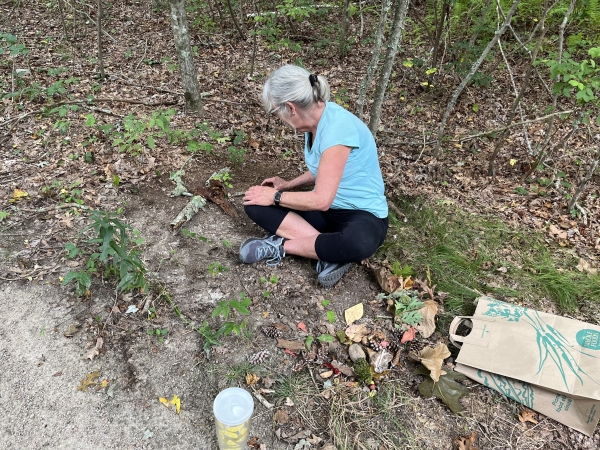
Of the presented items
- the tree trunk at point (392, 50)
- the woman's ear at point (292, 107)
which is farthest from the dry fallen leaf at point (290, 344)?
the tree trunk at point (392, 50)

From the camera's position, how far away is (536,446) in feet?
6.97

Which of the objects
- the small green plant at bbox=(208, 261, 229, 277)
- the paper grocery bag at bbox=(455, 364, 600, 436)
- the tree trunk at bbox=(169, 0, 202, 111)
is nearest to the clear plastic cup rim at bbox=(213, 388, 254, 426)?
the small green plant at bbox=(208, 261, 229, 277)

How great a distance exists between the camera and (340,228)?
3037mm

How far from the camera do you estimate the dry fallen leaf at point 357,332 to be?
8.35ft

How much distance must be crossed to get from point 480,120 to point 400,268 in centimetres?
300

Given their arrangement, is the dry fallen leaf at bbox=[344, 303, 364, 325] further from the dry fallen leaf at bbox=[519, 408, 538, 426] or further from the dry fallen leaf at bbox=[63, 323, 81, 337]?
the dry fallen leaf at bbox=[63, 323, 81, 337]

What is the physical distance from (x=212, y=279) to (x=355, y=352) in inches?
45.3

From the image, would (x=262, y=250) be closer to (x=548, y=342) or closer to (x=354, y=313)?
(x=354, y=313)

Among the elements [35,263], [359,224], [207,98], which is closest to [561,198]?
[359,224]

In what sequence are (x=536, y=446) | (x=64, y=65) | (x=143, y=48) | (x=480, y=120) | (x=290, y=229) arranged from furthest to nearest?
1. (x=143, y=48)
2. (x=64, y=65)
3. (x=480, y=120)
4. (x=290, y=229)
5. (x=536, y=446)

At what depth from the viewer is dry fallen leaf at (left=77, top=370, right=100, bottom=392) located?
7.22 feet

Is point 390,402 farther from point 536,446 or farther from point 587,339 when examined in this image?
point 587,339

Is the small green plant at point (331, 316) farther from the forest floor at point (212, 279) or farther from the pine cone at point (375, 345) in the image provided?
the pine cone at point (375, 345)

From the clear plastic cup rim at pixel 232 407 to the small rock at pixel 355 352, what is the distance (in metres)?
0.83
